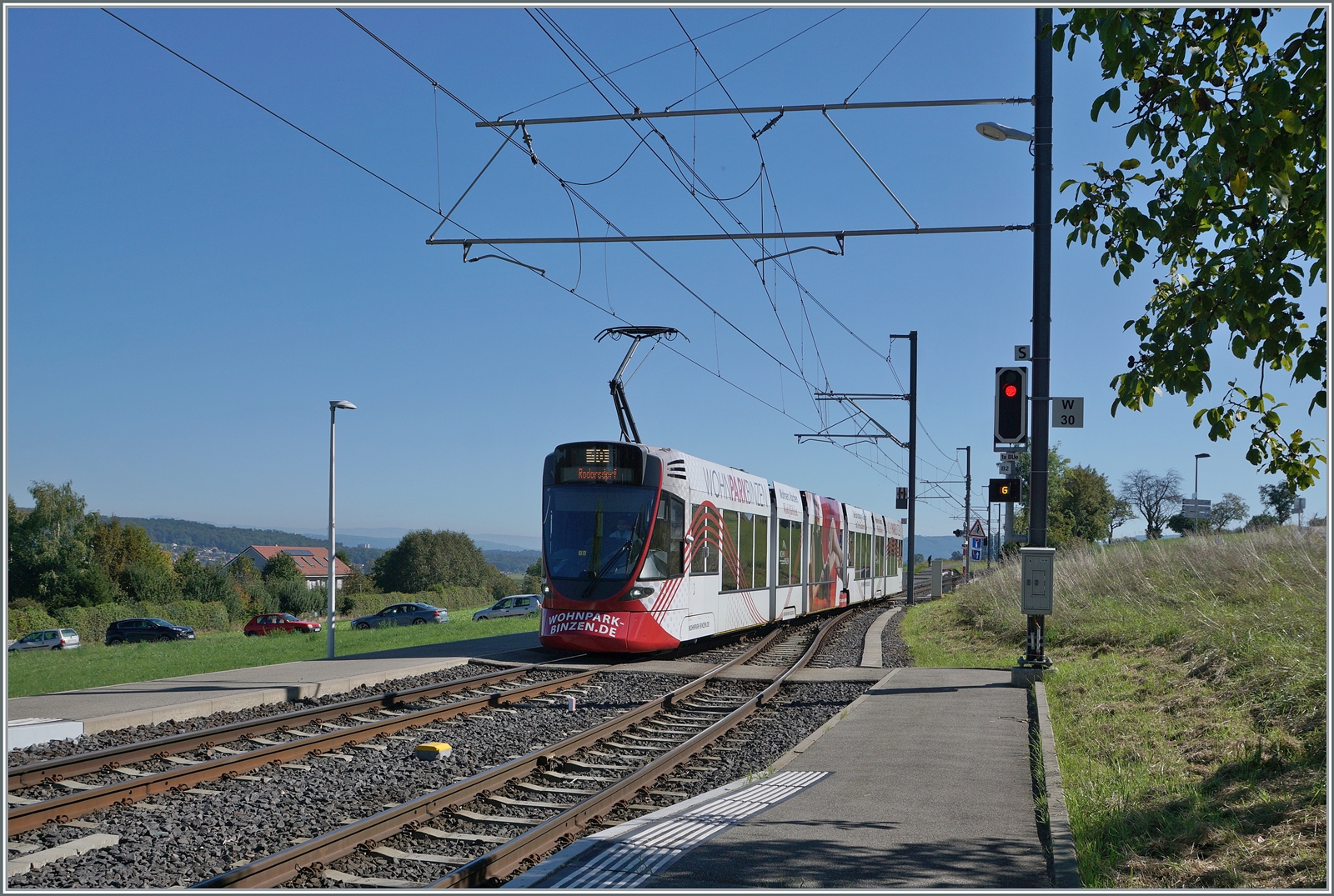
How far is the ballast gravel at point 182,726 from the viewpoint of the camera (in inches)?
351

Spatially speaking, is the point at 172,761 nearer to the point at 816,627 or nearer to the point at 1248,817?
the point at 1248,817

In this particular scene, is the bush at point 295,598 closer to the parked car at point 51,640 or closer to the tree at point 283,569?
the tree at point 283,569

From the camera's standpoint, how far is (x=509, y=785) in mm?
8375

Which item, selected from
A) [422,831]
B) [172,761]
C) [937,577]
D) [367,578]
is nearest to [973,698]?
[422,831]

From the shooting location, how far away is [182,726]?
34.0 feet

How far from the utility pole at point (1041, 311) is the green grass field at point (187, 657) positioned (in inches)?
477

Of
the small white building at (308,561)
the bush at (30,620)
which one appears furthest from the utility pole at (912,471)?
the small white building at (308,561)

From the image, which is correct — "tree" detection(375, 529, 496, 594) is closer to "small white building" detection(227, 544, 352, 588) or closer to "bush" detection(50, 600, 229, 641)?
"small white building" detection(227, 544, 352, 588)

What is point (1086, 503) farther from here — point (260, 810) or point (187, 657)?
point (260, 810)

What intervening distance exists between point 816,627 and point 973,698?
43.9 ft

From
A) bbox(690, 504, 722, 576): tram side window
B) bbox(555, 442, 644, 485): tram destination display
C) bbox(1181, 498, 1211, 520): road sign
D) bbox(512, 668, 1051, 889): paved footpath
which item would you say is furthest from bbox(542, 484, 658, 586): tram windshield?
bbox(1181, 498, 1211, 520): road sign

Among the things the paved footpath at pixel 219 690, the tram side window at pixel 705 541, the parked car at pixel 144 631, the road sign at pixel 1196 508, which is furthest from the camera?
the parked car at pixel 144 631

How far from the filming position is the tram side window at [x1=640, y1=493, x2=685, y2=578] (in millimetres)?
15977

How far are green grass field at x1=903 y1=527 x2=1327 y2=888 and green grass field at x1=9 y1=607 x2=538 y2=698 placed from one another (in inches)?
456
